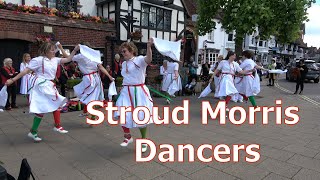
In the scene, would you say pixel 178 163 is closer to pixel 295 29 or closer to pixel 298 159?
pixel 298 159

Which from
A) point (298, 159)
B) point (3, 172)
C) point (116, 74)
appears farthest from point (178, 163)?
point (116, 74)

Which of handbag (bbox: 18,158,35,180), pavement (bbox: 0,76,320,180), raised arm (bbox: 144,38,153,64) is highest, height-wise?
raised arm (bbox: 144,38,153,64)

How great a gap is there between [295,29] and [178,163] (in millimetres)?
9351

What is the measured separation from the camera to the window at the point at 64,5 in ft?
45.7

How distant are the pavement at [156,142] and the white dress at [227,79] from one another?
0.91m

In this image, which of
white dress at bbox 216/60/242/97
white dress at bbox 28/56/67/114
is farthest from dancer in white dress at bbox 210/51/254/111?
white dress at bbox 28/56/67/114

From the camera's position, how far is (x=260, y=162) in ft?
14.1

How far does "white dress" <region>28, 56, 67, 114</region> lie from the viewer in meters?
5.06

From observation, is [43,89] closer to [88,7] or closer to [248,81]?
[248,81]

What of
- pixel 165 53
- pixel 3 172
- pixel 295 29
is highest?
pixel 295 29

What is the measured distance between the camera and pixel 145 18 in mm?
17094

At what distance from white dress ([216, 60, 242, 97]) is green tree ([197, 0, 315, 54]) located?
3102 millimetres

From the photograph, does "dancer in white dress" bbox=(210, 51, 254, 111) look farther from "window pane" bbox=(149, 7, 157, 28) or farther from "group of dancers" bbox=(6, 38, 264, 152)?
"window pane" bbox=(149, 7, 157, 28)

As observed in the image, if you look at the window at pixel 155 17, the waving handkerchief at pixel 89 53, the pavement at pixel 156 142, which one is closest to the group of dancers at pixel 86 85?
the waving handkerchief at pixel 89 53
